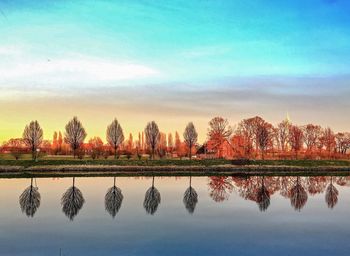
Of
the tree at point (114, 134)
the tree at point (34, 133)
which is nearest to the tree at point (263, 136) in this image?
the tree at point (114, 134)

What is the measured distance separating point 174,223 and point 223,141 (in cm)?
7245

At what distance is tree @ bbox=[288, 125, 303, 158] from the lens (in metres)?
105

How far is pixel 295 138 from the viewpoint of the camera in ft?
345

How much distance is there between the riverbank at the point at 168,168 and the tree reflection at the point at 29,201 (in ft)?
67.7

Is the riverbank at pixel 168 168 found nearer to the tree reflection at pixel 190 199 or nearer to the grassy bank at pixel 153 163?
the grassy bank at pixel 153 163

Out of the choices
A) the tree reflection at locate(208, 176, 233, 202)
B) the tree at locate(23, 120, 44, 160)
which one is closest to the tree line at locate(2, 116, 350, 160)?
the tree at locate(23, 120, 44, 160)

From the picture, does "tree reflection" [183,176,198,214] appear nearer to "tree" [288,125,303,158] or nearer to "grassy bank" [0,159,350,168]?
"grassy bank" [0,159,350,168]

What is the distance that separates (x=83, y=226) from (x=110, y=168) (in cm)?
4069

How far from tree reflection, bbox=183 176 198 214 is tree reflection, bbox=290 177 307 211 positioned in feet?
21.3

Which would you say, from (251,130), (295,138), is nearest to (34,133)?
(251,130)

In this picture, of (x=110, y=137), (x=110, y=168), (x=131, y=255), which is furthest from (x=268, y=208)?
(x=110, y=137)

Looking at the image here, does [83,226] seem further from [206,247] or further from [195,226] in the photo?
[206,247]

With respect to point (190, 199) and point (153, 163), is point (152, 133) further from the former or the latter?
point (190, 199)

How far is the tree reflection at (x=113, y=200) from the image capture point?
25.8 m
